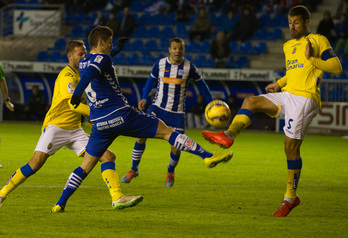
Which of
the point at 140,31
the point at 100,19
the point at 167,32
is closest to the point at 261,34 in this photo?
the point at 167,32

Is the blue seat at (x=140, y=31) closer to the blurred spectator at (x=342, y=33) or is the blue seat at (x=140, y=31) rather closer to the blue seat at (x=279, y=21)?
the blue seat at (x=279, y=21)

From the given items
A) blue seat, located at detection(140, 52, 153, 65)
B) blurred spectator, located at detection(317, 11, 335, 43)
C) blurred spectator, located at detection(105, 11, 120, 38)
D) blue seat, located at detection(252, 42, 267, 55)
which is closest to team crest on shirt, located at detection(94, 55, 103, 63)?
blurred spectator, located at detection(317, 11, 335, 43)

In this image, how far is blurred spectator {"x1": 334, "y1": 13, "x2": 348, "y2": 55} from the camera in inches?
813

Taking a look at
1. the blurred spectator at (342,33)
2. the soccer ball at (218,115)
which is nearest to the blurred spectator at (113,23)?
the blurred spectator at (342,33)

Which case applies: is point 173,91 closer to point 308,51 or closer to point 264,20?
point 308,51

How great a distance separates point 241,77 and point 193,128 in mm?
2669

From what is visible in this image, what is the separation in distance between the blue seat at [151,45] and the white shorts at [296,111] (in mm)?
17649

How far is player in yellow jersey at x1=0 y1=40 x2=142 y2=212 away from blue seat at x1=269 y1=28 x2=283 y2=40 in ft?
53.6

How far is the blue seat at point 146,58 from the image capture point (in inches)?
922

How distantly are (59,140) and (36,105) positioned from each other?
54.5 feet

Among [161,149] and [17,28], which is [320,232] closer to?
[161,149]

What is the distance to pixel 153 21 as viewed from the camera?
25.4 metres

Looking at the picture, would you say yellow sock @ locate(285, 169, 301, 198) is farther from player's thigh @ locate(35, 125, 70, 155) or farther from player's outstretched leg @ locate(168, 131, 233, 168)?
player's thigh @ locate(35, 125, 70, 155)

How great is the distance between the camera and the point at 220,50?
2181 cm
